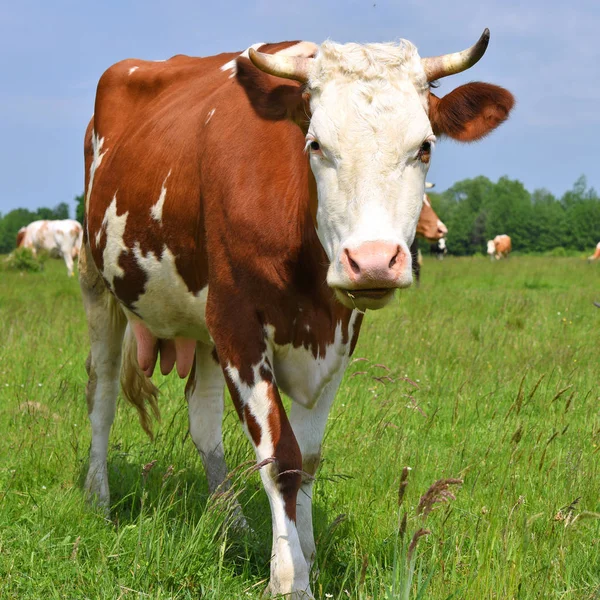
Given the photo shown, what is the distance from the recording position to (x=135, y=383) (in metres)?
4.89

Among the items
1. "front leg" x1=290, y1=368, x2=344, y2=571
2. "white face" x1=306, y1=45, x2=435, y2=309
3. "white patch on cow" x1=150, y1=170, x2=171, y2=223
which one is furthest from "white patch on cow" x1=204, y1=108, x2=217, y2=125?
"front leg" x1=290, y1=368, x2=344, y2=571

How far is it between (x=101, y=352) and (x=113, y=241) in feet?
3.14

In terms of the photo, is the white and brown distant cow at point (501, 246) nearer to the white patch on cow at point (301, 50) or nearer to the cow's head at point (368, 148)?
the white patch on cow at point (301, 50)

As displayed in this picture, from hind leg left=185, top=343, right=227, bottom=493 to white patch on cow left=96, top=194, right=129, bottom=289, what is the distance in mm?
724

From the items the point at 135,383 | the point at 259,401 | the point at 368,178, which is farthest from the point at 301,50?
the point at 135,383

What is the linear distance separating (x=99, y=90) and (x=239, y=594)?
3.42 m

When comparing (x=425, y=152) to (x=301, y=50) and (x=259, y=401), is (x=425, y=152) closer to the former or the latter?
(x=301, y=50)

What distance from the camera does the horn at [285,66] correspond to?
308 centimetres

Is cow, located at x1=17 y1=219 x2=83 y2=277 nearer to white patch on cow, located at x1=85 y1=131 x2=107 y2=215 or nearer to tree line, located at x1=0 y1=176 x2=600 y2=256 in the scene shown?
white patch on cow, located at x1=85 y1=131 x2=107 y2=215

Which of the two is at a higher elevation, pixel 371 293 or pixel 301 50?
pixel 301 50

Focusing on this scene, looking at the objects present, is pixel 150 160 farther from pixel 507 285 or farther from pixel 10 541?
pixel 507 285

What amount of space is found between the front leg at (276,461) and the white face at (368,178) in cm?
59

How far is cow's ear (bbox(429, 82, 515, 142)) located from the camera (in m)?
3.33

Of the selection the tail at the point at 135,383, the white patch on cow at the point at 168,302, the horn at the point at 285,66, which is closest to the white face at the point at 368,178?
the horn at the point at 285,66
